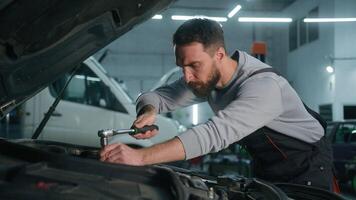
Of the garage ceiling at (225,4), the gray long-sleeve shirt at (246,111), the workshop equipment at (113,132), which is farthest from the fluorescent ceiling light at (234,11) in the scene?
the workshop equipment at (113,132)

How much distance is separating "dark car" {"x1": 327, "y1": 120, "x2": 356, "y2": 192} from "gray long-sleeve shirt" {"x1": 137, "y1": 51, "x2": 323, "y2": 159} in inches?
220

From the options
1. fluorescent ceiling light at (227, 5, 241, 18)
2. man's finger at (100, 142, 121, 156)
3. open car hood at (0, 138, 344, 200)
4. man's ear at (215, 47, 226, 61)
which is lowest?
open car hood at (0, 138, 344, 200)

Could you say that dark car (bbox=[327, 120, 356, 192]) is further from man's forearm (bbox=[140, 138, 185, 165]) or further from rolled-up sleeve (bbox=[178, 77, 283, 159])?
man's forearm (bbox=[140, 138, 185, 165])

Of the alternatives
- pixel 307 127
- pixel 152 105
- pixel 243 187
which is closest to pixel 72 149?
pixel 152 105

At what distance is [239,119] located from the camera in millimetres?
1862

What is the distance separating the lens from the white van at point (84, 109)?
5922 millimetres

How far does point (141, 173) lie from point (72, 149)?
32.1 inches

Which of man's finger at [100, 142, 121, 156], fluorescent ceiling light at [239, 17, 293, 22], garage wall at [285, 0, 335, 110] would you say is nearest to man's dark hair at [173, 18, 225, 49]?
man's finger at [100, 142, 121, 156]

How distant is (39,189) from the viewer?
1.33 m

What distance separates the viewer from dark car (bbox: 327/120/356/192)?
7484mm

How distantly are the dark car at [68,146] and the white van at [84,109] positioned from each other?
3.64m

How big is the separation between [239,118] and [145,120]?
0.49 meters

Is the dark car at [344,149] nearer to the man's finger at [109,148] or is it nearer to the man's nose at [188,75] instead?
the man's nose at [188,75]

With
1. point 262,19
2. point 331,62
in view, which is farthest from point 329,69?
point 262,19
